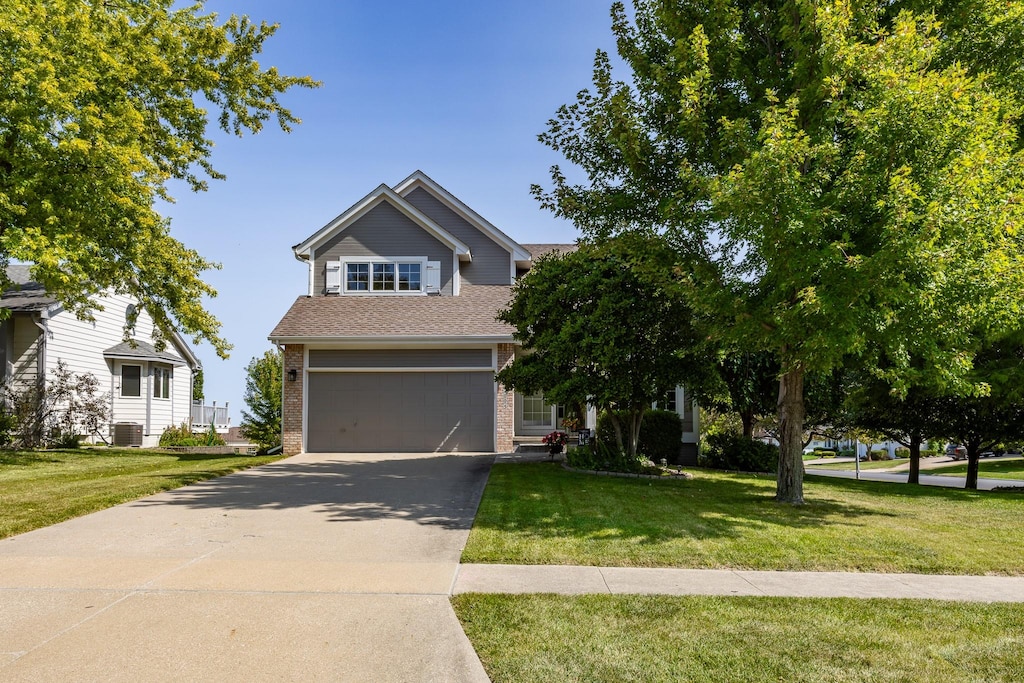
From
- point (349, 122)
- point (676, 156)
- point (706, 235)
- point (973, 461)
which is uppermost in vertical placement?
point (349, 122)

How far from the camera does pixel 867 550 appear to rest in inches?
286

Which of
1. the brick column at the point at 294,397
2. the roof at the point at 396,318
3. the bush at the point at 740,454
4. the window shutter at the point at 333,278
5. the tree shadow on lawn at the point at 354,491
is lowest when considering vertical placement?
the bush at the point at 740,454

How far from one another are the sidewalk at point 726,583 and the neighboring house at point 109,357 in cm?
1692

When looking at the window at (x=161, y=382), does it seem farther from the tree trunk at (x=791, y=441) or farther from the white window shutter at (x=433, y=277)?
the tree trunk at (x=791, y=441)

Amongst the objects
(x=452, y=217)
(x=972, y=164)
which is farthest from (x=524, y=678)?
(x=452, y=217)

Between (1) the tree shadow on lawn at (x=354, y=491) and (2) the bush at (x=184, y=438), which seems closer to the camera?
(1) the tree shadow on lawn at (x=354, y=491)

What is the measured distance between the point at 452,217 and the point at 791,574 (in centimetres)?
1753

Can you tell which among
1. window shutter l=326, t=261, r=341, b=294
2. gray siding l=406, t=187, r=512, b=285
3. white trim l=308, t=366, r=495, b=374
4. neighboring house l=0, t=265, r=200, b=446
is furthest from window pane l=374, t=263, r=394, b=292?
neighboring house l=0, t=265, r=200, b=446

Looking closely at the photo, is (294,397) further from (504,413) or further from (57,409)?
(57,409)

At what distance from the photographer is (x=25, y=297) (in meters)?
20.8

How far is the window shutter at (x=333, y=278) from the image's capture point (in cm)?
2030

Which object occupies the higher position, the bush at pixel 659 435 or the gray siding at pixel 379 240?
the gray siding at pixel 379 240

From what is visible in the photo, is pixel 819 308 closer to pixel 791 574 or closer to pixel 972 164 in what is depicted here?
pixel 972 164

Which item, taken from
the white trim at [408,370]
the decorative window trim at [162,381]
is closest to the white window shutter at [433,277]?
the white trim at [408,370]
